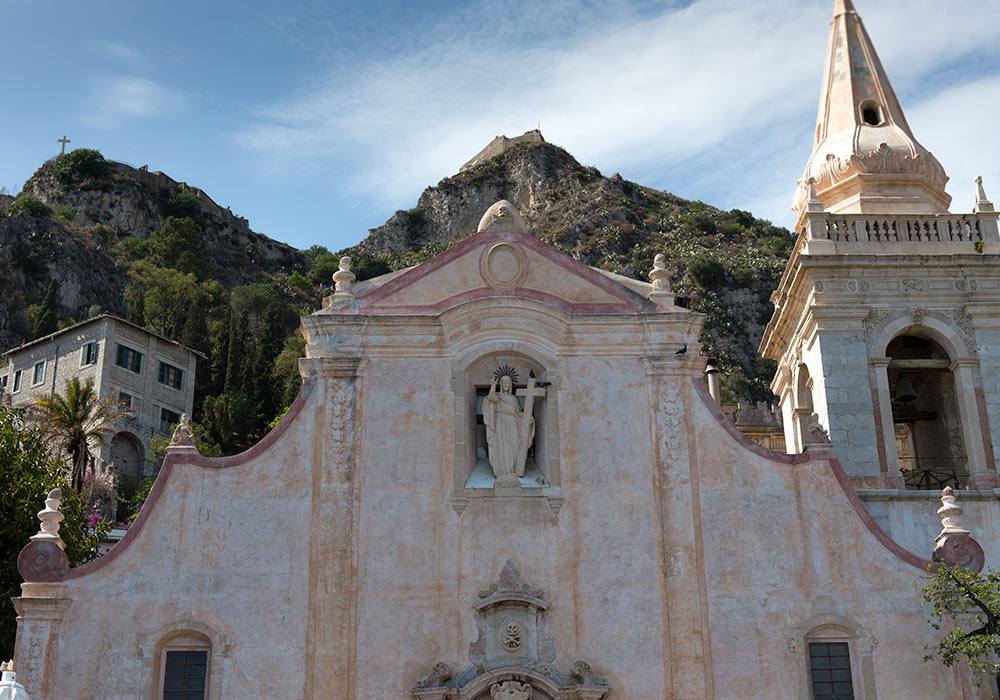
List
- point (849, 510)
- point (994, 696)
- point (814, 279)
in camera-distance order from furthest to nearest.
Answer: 1. point (814, 279)
2. point (849, 510)
3. point (994, 696)

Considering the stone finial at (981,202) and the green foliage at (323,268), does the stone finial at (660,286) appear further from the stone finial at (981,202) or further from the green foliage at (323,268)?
the green foliage at (323,268)

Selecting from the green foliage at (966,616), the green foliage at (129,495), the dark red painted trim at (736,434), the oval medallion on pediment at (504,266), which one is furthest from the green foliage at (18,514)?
the green foliage at (129,495)

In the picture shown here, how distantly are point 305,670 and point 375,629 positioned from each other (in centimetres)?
120

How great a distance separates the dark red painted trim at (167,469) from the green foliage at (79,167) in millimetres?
92694

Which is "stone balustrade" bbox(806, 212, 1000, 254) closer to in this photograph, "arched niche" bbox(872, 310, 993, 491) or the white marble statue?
"arched niche" bbox(872, 310, 993, 491)

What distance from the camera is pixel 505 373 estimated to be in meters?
20.6

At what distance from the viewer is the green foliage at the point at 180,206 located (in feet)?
346

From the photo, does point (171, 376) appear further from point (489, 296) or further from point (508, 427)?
point (508, 427)

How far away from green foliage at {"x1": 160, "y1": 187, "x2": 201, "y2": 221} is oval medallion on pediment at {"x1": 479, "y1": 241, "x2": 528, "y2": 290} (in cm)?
8782

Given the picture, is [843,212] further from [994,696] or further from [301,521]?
[301,521]

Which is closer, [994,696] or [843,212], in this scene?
[994,696]

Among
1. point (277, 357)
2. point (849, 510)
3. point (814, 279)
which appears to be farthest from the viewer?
point (277, 357)

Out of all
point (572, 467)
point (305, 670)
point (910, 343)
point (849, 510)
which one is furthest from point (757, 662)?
point (910, 343)

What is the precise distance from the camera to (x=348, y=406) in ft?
Answer: 66.1
